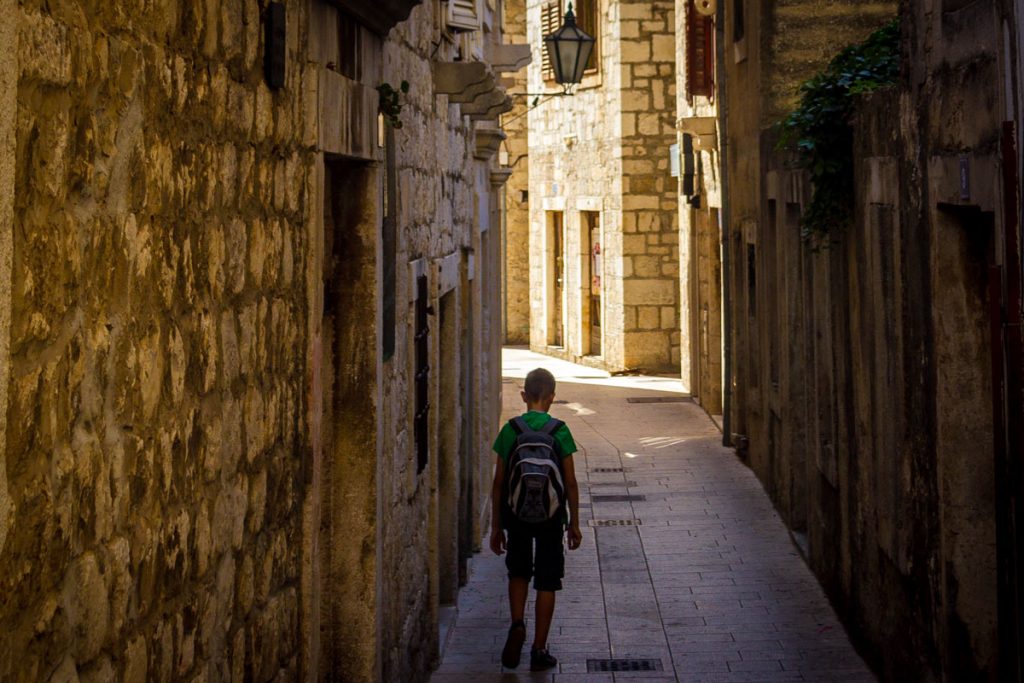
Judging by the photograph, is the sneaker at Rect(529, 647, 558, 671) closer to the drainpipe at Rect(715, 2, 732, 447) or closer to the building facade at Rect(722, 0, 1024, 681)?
the building facade at Rect(722, 0, 1024, 681)

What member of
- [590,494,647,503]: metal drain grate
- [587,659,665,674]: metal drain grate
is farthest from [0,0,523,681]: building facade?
[590,494,647,503]: metal drain grate

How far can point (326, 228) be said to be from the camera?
17.8 feet

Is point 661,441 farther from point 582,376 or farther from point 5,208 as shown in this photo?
point 5,208

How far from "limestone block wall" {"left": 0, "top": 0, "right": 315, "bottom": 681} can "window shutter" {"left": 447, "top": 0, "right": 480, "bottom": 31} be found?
4323 millimetres

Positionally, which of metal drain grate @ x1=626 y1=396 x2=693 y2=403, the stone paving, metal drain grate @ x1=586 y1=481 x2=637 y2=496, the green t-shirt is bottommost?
the stone paving

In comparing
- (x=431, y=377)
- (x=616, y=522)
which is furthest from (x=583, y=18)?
(x=431, y=377)

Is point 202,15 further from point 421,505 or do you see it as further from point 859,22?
point 859,22

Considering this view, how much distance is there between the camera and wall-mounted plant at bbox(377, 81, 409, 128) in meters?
5.69

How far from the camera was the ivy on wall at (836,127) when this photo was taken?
802cm

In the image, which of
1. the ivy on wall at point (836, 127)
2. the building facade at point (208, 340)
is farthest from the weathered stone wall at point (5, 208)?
the ivy on wall at point (836, 127)

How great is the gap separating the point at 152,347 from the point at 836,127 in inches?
227

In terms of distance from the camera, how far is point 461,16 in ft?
28.6

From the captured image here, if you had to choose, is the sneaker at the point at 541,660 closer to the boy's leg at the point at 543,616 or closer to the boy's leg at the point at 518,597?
the boy's leg at the point at 543,616

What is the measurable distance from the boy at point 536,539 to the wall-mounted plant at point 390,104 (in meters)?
1.88
